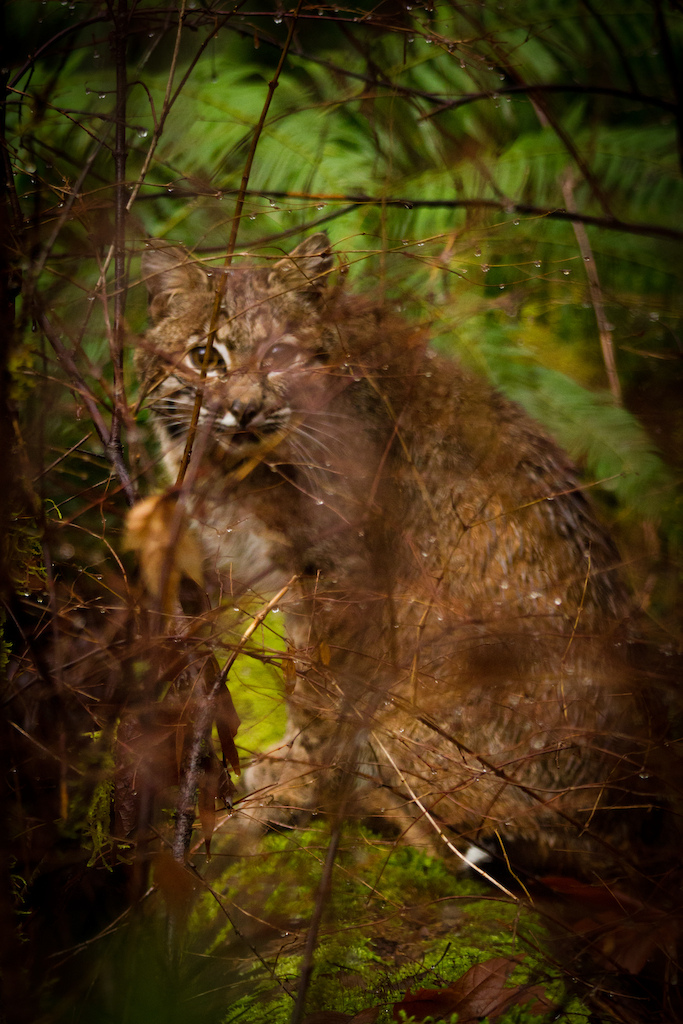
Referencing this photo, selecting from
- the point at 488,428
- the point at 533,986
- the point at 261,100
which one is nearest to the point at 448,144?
the point at 261,100

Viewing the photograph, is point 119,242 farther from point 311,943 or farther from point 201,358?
point 311,943

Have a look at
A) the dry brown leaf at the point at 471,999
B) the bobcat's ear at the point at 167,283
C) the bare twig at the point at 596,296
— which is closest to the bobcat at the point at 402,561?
the bobcat's ear at the point at 167,283

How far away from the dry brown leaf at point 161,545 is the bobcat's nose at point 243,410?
1.54 ft

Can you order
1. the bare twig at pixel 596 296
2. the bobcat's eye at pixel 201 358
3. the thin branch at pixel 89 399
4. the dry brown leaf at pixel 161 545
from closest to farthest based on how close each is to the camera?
the dry brown leaf at pixel 161 545 < the thin branch at pixel 89 399 < the bobcat's eye at pixel 201 358 < the bare twig at pixel 596 296

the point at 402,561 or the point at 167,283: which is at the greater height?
the point at 167,283

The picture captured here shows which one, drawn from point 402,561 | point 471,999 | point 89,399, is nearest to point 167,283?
point 89,399

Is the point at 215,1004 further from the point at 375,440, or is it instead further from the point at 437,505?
the point at 375,440

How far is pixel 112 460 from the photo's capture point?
3.67 feet

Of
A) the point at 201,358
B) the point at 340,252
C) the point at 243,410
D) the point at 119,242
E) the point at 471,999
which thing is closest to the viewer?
the point at 471,999

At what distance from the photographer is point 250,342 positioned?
1673 mm

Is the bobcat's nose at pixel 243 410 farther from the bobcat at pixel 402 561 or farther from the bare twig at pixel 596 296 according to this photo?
the bare twig at pixel 596 296

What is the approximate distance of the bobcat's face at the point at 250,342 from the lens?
1.54m

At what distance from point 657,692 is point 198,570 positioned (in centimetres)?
96

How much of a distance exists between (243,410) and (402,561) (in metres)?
0.49
